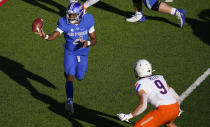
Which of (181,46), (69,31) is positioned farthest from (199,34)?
(69,31)

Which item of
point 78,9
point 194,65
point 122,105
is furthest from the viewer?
point 194,65

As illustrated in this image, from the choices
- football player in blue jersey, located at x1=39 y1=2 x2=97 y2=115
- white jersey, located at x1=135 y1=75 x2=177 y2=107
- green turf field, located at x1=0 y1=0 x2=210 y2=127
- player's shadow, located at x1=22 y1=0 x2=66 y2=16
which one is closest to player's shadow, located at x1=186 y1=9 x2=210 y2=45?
green turf field, located at x1=0 y1=0 x2=210 y2=127

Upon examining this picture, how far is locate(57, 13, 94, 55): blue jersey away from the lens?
8328mm

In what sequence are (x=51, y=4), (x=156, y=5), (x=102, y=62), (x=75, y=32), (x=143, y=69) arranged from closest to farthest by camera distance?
(x=143, y=69) → (x=75, y=32) → (x=102, y=62) → (x=156, y=5) → (x=51, y=4)

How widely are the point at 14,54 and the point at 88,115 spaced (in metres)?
2.86

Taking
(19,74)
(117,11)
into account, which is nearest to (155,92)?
(19,74)

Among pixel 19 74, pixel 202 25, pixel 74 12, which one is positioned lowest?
pixel 19 74

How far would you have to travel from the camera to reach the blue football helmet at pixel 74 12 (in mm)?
8062

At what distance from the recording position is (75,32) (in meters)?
8.34

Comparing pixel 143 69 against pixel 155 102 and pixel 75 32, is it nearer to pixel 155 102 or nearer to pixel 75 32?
pixel 155 102

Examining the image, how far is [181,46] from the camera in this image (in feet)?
34.6

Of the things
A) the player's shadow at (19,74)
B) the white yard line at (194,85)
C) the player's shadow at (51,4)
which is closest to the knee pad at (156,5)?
the white yard line at (194,85)

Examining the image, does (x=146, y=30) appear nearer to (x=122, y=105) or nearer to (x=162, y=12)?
(x=162, y=12)

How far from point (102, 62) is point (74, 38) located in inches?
69.5
